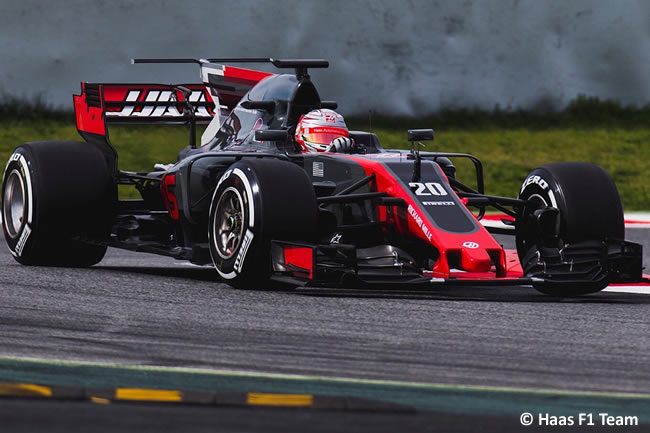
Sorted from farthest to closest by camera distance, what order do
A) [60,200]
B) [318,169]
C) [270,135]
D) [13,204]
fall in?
[13,204] < [60,200] < [270,135] < [318,169]

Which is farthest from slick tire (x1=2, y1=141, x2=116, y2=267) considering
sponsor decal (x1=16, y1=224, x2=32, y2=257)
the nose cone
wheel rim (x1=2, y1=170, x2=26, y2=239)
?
the nose cone

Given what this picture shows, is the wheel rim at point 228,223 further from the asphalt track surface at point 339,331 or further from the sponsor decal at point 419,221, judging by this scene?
the sponsor decal at point 419,221

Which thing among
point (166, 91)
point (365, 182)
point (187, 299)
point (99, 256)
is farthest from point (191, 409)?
point (166, 91)

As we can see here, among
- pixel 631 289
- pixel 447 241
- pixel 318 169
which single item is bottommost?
pixel 631 289

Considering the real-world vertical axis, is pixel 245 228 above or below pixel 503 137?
below

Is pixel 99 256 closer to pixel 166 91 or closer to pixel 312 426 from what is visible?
pixel 166 91

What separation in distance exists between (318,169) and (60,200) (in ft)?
7.14

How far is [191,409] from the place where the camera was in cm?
469

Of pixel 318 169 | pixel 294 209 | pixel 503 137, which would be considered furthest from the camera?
pixel 503 137

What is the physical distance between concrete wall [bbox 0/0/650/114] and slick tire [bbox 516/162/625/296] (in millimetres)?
8541

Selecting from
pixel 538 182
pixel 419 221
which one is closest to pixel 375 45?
pixel 538 182

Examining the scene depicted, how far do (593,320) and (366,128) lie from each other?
10257 mm

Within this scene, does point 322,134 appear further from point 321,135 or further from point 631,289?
point 631,289

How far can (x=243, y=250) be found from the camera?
854 cm
